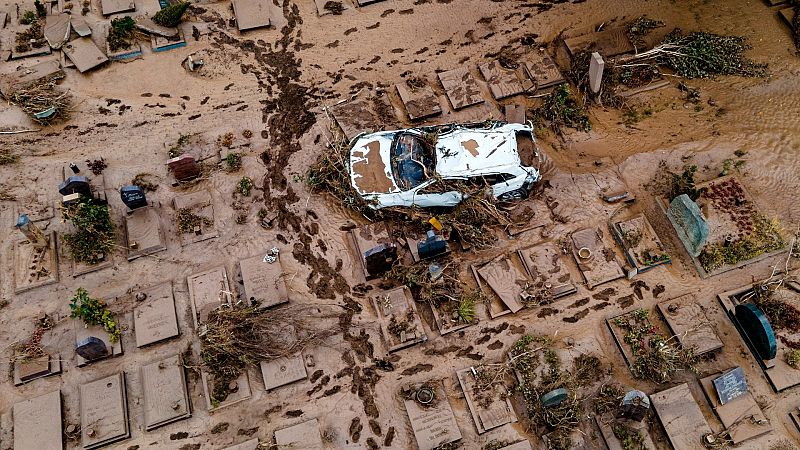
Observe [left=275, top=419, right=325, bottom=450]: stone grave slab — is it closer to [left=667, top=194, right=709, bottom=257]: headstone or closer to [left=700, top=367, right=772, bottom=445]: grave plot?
[left=700, top=367, right=772, bottom=445]: grave plot

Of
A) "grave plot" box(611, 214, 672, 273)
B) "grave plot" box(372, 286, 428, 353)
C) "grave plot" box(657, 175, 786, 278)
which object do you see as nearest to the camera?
"grave plot" box(372, 286, 428, 353)

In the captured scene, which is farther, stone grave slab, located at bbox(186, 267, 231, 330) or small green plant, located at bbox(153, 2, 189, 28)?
small green plant, located at bbox(153, 2, 189, 28)

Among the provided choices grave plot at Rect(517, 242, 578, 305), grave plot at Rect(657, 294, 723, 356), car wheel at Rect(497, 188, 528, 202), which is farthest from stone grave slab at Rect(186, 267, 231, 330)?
grave plot at Rect(657, 294, 723, 356)

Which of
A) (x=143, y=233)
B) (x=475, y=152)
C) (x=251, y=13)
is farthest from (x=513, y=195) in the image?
(x=251, y=13)

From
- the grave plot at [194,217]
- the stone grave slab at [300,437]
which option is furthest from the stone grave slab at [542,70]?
the stone grave slab at [300,437]

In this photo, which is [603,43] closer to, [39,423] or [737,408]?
[737,408]

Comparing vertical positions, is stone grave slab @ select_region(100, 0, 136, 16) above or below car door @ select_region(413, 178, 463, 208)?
above

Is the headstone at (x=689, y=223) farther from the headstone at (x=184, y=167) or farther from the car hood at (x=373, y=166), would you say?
the headstone at (x=184, y=167)
